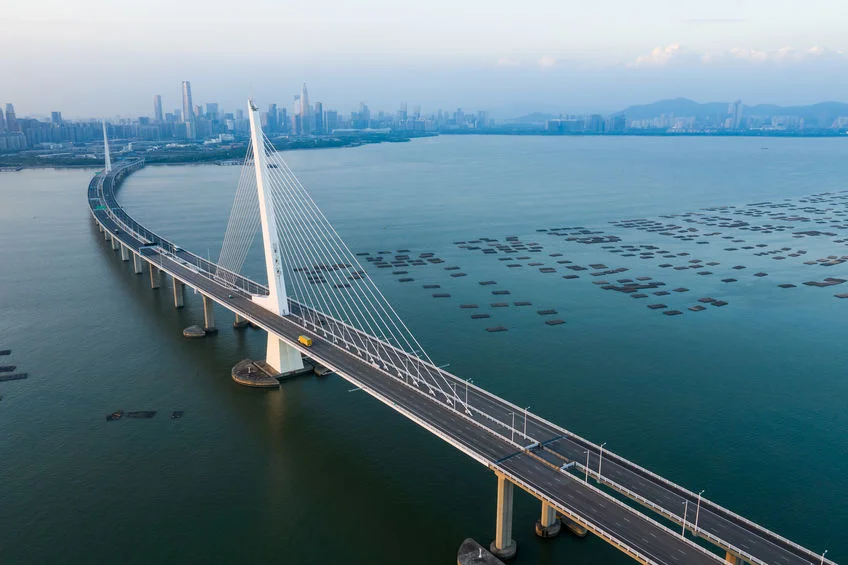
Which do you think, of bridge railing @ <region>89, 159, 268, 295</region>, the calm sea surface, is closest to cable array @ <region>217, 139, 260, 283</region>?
bridge railing @ <region>89, 159, 268, 295</region>

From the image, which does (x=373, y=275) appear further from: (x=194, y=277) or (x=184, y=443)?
(x=184, y=443)

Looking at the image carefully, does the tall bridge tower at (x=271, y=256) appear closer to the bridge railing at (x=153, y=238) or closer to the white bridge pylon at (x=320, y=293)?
the white bridge pylon at (x=320, y=293)

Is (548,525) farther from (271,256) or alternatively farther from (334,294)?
(334,294)

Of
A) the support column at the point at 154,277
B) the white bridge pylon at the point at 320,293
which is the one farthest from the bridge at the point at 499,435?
the support column at the point at 154,277

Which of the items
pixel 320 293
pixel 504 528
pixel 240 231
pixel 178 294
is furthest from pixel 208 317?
pixel 240 231

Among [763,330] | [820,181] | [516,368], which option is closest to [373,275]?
[516,368]

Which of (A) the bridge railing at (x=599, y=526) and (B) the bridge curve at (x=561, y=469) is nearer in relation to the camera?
(A) the bridge railing at (x=599, y=526)

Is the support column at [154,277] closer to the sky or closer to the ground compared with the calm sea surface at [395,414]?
closer to the sky

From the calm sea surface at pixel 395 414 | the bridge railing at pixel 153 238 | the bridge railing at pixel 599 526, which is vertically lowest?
the calm sea surface at pixel 395 414

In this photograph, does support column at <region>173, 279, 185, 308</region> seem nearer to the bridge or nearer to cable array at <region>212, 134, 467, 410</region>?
the bridge
